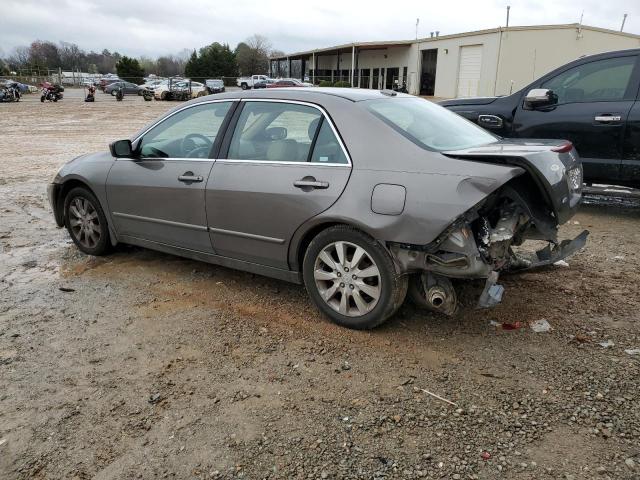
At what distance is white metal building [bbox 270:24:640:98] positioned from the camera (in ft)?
105

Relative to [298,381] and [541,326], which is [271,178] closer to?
[298,381]

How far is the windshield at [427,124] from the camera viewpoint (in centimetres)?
354

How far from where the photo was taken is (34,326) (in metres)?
3.85

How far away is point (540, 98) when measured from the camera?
6352 millimetres

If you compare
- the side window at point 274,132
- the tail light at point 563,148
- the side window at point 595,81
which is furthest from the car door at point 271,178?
the side window at point 595,81

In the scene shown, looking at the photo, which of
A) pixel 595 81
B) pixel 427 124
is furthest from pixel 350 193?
pixel 595 81

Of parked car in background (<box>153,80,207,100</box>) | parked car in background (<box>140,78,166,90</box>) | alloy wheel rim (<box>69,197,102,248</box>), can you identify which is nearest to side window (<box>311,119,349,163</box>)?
alloy wheel rim (<box>69,197,102,248</box>)

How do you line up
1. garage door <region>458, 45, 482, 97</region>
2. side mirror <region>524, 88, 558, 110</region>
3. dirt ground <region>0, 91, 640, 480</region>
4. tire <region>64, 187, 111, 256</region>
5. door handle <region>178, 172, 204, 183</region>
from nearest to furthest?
dirt ground <region>0, 91, 640, 480</region> → door handle <region>178, 172, 204, 183</region> → tire <region>64, 187, 111, 256</region> → side mirror <region>524, 88, 558, 110</region> → garage door <region>458, 45, 482, 97</region>

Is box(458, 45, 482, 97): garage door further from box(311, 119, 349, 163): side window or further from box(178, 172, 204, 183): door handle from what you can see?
box(311, 119, 349, 163): side window

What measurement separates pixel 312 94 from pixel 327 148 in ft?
1.68

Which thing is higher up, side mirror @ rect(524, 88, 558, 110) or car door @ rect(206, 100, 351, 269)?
side mirror @ rect(524, 88, 558, 110)

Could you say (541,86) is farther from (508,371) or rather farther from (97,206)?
(97,206)

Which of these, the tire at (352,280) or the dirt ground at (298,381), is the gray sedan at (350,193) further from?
the dirt ground at (298,381)

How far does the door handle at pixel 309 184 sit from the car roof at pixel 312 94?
619 mm
